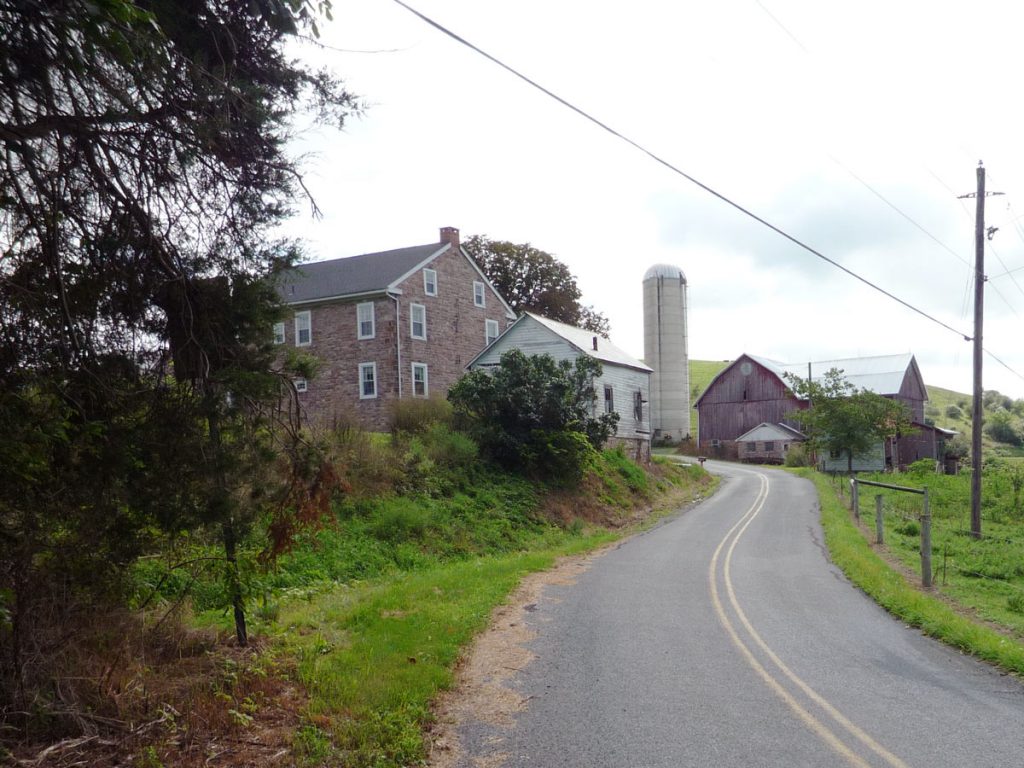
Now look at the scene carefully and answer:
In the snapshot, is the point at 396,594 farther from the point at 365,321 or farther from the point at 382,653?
the point at 365,321

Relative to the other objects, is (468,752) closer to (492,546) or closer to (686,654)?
(686,654)

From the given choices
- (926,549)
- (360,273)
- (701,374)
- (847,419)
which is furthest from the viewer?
(701,374)

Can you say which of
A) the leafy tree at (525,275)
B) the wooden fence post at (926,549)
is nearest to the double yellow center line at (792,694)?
the wooden fence post at (926,549)

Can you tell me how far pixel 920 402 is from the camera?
220 feet

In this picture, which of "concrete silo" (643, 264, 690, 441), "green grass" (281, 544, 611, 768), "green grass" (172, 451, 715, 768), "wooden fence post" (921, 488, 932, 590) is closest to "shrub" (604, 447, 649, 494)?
"green grass" (172, 451, 715, 768)

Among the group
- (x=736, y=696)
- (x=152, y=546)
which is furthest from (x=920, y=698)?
(x=152, y=546)

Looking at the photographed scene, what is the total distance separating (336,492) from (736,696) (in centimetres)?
1408

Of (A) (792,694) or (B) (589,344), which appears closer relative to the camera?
(A) (792,694)

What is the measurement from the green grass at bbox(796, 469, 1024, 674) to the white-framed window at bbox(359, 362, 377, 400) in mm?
20998

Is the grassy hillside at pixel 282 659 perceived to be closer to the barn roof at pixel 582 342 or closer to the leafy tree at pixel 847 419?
the barn roof at pixel 582 342

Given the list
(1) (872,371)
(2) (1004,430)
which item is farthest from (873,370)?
(2) (1004,430)

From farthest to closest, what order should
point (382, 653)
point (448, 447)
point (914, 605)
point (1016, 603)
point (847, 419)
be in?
point (847, 419), point (448, 447), point (1016, 603), point (914, 605), point (382, 653)

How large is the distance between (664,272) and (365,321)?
36885mm

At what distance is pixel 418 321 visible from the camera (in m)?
39.0
